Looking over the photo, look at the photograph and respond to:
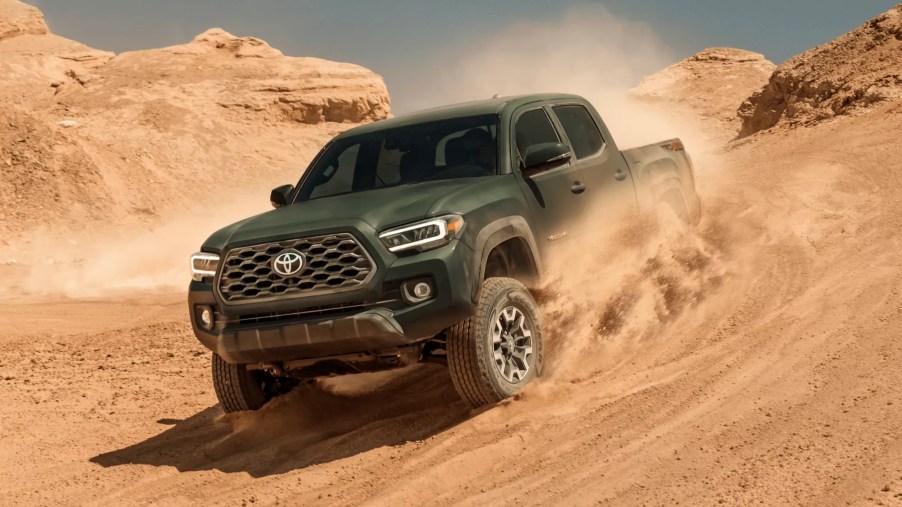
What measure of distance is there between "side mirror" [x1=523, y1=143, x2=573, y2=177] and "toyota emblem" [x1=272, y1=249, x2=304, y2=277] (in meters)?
1.65

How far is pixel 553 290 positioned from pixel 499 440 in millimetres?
1735

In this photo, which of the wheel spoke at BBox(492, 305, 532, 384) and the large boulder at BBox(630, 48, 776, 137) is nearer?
the wheel spoke at BBox(492, 305, 532, 384)

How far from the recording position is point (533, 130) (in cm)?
815

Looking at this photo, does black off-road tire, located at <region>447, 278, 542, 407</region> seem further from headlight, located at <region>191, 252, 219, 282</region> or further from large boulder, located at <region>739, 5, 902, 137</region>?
large boulder, located at <region>739, 5, 902, 137</region>

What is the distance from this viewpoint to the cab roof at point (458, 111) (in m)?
8.02

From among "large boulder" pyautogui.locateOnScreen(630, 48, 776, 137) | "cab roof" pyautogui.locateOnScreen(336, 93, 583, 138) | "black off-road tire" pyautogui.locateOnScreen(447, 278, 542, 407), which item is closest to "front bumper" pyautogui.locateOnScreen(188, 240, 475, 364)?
"black off-road tire" pyautogui.locateOnScreen(447, 278, 542, 407)

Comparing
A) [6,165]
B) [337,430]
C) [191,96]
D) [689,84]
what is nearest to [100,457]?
[337,430]

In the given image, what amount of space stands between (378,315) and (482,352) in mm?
669

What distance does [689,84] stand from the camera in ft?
154

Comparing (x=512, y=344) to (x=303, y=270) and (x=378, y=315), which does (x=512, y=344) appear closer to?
(x=378, y=315)

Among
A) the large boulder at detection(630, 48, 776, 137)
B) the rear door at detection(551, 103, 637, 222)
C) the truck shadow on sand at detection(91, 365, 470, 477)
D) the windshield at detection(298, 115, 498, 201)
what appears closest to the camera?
the truck shadow on sand at detection(91, 365, 470, 477)

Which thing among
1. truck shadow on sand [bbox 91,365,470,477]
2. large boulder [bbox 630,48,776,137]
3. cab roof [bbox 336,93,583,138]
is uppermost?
large boulder [bbox 630,48,776,137]

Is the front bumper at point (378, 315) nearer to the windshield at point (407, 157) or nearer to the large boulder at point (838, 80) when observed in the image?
the windshield at point (407, 157)

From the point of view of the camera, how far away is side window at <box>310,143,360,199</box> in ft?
26.3
